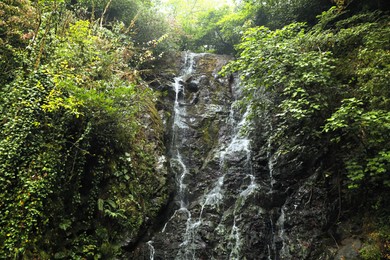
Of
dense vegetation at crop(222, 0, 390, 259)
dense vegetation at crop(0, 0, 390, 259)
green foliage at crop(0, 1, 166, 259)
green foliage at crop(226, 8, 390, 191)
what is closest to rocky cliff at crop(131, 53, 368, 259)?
dense vegetation at crop(222, 0, 390, 259)

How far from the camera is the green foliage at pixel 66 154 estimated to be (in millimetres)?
4926

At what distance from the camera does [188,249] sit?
766cm

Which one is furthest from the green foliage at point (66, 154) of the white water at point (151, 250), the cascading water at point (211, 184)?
the cascading water at point (211, 184)

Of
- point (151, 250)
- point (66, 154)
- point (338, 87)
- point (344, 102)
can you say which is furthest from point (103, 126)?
point (338, 87)

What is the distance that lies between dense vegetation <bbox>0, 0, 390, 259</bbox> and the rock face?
2.67 feet

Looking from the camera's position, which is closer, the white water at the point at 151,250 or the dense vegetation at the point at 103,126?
the dense vegetation at the point at 103,126

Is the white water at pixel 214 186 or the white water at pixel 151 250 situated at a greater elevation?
the white water at pixel 214 186

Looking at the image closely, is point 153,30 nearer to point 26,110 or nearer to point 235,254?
point 26,110

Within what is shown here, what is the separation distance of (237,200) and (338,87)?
177 inches

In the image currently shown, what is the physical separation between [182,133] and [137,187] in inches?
167

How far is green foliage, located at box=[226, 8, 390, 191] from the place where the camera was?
18.3ft

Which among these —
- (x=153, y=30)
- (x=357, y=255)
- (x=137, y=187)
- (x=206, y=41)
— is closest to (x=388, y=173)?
(x=357, y=255)

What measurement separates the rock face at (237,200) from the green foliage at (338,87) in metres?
1.16

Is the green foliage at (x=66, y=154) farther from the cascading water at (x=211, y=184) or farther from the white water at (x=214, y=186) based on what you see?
the white water at (x=214, y=186)
